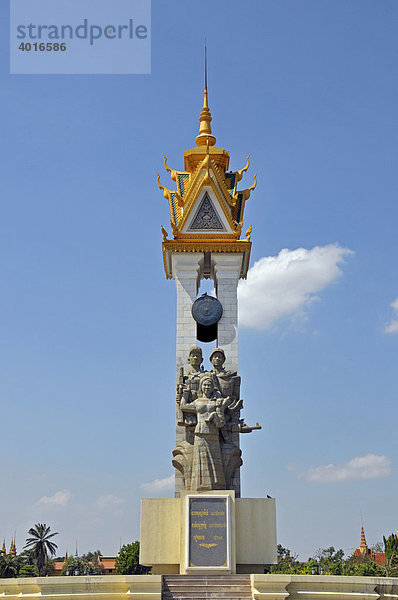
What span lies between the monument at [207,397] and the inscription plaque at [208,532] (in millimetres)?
19

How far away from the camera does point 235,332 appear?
62.4 feet

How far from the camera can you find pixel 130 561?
44.0 meters

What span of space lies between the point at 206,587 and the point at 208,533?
1.26 meters

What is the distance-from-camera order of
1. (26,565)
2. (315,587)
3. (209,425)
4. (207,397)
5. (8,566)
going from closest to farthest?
(315,587) → (209,425) → (207,397) → (8,566) → (26,565)

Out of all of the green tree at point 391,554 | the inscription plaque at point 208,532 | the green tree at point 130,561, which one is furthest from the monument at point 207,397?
the green tree at point 130,561

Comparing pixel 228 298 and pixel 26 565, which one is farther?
pixel 26 565

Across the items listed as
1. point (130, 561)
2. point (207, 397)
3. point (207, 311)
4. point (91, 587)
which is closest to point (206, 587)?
point (91, 587)

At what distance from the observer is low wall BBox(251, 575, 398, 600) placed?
1165cm

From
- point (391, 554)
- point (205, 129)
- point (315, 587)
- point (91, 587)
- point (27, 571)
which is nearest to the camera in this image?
point (91, 587)

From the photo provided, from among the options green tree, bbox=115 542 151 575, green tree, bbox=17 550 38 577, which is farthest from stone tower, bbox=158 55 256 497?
green tree, bbox=17 550 38 577

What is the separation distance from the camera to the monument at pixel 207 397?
14.1 meters

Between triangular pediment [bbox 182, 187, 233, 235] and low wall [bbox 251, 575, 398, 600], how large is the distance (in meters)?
10.6

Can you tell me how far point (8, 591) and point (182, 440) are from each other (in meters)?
6.47

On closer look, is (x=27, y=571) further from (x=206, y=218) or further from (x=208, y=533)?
(x=208, y=533)
